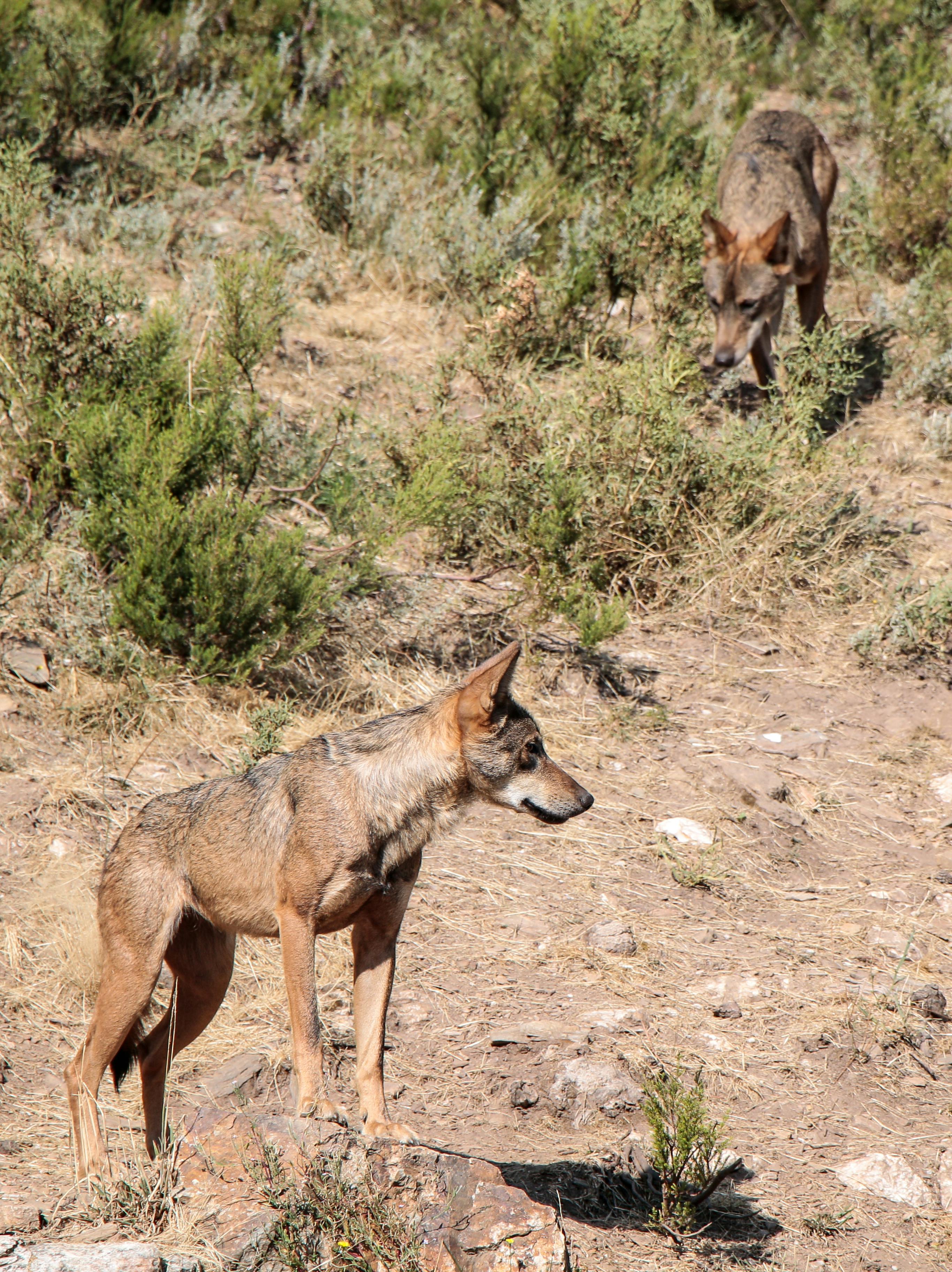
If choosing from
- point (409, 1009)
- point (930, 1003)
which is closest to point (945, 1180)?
point (930, 1003)

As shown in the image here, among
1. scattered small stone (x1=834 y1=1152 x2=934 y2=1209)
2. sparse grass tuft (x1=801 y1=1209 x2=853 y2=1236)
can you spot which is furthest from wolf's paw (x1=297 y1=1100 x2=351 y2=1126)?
scattered small stone (x1=834 y1=1152 x2=934 y2=1209)

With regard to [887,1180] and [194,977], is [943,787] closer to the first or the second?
[887,1180]

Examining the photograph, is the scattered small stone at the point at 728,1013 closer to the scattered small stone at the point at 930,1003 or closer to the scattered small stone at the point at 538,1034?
the scattered small stone at the point at 538,1034

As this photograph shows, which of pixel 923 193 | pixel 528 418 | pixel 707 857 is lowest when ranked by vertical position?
pixel 707 857

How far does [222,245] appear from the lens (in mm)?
10641

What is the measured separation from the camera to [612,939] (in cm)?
574

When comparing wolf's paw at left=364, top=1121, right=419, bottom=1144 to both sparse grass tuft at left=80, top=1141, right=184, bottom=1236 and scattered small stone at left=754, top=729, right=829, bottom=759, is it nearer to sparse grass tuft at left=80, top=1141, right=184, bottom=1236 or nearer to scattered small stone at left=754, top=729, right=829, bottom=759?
sparse grass tuft at left=80, top=1141, right=184, bottom=1236

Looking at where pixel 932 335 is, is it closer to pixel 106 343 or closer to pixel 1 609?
pixel 106 343

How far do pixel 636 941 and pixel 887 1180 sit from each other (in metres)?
1.60

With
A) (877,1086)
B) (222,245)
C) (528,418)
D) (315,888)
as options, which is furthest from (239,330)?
(877,1086)

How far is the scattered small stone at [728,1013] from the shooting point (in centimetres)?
537

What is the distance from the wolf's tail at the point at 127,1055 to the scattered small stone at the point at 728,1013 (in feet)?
7.96

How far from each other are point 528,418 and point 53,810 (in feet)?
14.5

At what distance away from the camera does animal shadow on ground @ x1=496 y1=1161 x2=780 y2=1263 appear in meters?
4.10
